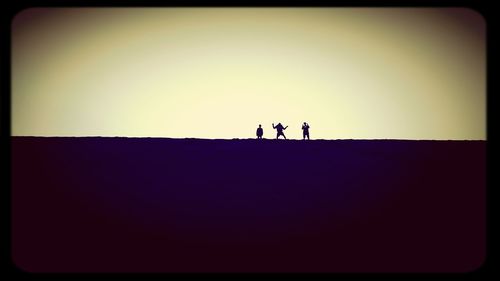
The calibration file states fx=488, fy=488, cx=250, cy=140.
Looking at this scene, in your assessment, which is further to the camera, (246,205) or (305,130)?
(305,130)

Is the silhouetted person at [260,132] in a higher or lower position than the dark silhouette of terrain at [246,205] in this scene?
higher

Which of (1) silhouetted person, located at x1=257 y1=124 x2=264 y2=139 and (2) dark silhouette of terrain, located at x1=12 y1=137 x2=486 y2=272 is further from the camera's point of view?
(1) silhouetted person, located at x1=257 y1=124 x2=264 y2=139

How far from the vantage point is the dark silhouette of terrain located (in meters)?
10.8

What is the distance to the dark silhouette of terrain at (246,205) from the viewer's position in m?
10.8

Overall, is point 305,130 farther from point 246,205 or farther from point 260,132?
point 246,205

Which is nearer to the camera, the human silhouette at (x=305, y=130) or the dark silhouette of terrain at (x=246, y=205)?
the dark silhouette of terrain at (x=246, y=205)

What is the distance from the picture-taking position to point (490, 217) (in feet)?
19.9

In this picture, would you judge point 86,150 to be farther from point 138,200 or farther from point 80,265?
point 80,265

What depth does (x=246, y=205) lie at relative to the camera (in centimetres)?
1416

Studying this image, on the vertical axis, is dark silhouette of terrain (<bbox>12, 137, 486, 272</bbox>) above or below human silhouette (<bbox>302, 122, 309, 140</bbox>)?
below

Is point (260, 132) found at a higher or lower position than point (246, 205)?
higher

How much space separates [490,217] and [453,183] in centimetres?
1016

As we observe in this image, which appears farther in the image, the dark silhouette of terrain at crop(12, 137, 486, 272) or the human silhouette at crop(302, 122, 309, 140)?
the human silhouette at crop(302, 122, 309, 140)

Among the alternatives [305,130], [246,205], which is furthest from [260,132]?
[246,205]
